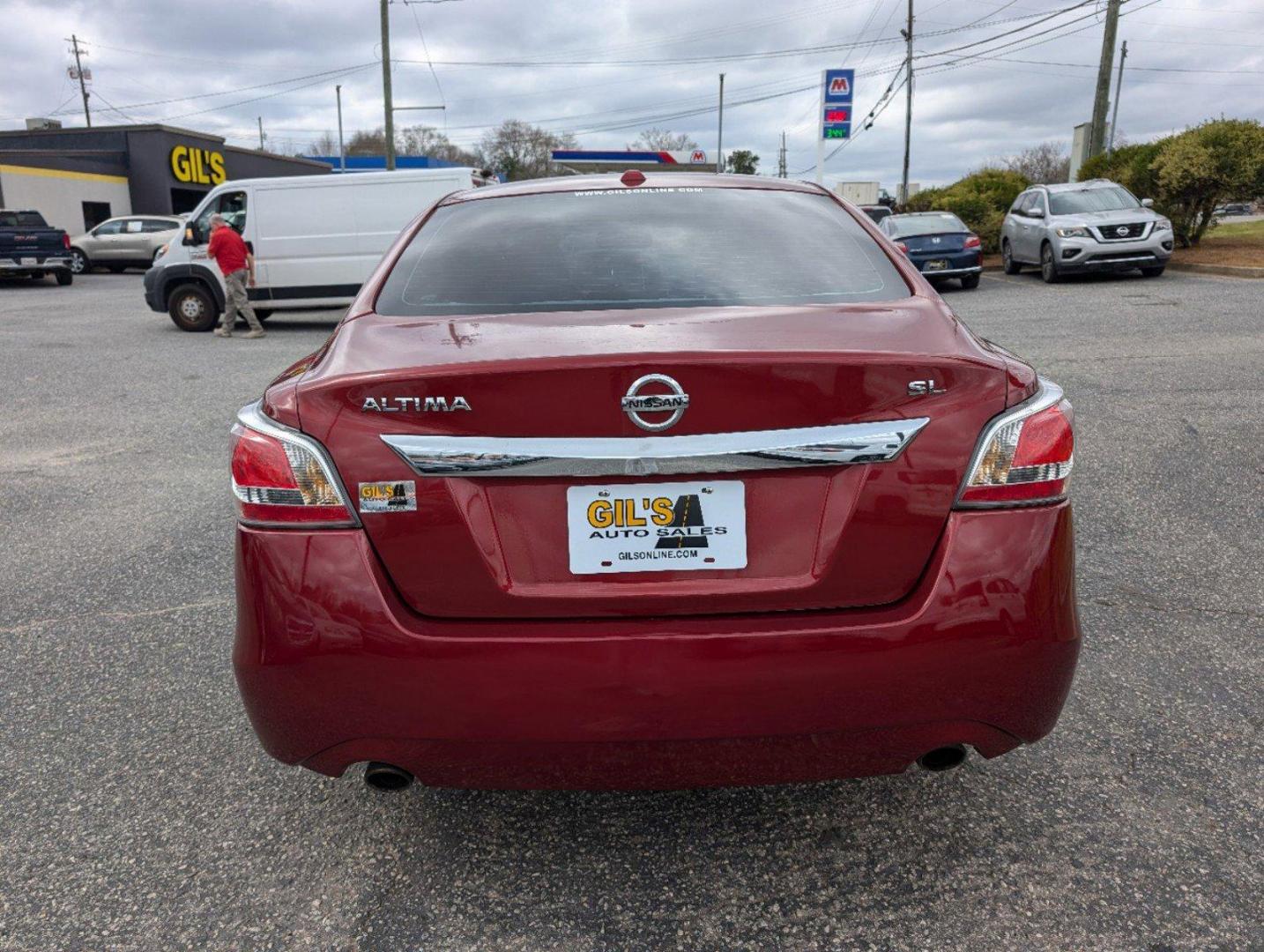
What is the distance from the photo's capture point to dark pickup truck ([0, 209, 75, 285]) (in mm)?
24109

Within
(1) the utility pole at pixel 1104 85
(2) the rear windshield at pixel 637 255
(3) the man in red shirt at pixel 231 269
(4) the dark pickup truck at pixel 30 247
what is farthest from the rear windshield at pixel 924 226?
(4) the dark pickup truck at pixel 30 247

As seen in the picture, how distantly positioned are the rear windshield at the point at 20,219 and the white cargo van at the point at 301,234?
12.9 m

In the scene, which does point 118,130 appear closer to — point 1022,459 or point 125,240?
point 125,240

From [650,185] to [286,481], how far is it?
5.26 feet

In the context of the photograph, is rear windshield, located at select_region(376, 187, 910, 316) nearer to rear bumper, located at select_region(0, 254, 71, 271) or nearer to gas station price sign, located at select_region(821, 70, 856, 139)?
gas station price sign, located at select_region(821, 70, 856, 139)

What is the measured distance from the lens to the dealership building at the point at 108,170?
35938 millimetres

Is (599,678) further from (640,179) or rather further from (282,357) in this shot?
(282,357)

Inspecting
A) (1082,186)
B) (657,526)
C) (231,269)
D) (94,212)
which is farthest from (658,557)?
(94,212)

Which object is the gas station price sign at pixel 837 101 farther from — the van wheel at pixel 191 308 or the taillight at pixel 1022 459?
the taillight at pixel 1022 459

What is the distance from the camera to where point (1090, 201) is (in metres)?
17.5

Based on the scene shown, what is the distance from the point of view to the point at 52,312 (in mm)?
18141

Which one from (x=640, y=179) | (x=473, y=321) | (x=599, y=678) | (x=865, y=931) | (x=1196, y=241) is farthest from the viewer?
(x=1196, y=241)

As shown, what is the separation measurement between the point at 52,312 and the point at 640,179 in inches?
720

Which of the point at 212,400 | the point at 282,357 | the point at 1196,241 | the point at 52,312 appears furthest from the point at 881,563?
the point at 1196,241
